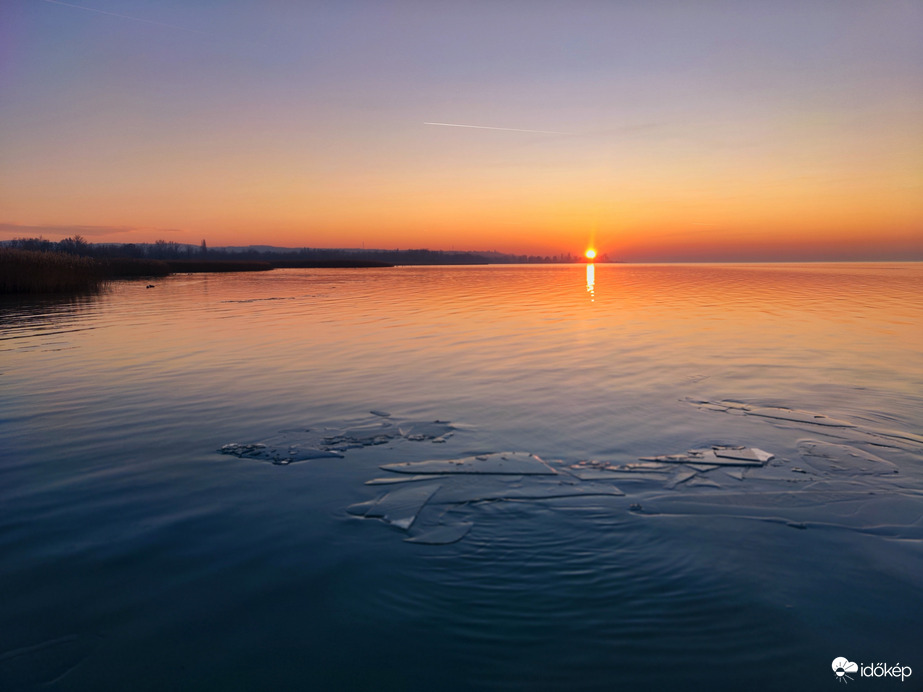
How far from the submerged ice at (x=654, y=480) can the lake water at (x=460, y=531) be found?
0.04 metres

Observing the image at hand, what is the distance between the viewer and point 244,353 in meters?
15.7

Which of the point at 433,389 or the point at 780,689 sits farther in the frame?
the point at 433,389

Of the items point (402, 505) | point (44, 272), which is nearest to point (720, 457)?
point (402, 505)

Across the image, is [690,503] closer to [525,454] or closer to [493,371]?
[525,454]

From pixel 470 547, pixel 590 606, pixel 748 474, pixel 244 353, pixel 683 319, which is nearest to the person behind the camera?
pixel 590 606

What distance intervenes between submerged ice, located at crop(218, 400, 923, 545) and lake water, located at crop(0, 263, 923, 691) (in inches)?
1.6

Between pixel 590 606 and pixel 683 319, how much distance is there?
21873 millimetres

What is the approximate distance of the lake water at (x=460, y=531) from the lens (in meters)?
3.69

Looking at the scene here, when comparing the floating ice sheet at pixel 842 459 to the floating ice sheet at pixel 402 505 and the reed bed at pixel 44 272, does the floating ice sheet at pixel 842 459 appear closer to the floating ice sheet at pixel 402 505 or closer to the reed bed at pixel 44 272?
the floating ice sheet at pixel 402 505

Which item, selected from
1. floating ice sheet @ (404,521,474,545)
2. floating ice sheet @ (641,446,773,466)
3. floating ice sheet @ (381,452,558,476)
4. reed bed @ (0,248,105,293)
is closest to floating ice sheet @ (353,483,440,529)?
floating ice sheet @ (404,521,474,545)

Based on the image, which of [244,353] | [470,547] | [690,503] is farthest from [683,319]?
[470,547]

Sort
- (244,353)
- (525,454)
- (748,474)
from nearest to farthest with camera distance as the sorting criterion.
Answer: (748,474) < (525,454) < (244,353)

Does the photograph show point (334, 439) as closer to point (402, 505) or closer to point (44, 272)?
point (402, 505)

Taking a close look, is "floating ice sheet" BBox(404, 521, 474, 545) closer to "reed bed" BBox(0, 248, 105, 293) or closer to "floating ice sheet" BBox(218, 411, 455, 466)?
"floating ice sheet" BBox(218, 411, 455, 466)
